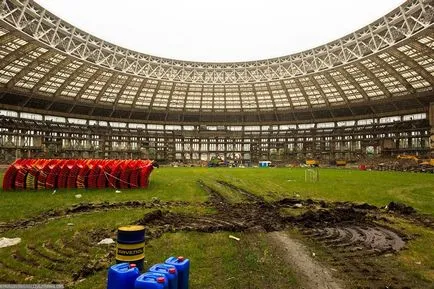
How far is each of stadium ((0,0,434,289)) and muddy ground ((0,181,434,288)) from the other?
58 millimetres

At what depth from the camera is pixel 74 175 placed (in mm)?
20172

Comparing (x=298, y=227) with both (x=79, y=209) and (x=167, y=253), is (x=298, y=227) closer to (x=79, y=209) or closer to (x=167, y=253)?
(x=167, y=253)

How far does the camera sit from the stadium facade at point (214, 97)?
4509 cm

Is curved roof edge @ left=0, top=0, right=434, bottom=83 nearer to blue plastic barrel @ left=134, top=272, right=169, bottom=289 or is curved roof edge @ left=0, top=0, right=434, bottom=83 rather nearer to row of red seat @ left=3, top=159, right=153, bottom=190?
row of red seat @ left=3, top=159, right=153, bottom=190

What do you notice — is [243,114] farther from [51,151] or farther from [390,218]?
[390,218]

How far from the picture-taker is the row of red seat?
19266 mm

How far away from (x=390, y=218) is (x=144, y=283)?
37.6ft

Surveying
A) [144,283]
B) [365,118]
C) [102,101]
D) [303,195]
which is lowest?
[303,195]

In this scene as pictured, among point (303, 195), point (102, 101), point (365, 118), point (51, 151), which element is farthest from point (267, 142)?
point (303, 195)

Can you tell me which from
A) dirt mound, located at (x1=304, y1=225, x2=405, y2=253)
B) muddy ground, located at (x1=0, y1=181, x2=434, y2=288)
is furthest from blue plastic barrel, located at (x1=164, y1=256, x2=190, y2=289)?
dirt mound, located at (x1=304, y1=225, x2=405, y2=253)

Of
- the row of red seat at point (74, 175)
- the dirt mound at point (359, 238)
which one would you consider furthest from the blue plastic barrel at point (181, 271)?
the row of red seat at point (74, 175)

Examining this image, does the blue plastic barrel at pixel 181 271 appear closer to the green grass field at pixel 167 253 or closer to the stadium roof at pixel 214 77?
the green grass field at pixel 167 253

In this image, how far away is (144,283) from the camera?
12.9 feet

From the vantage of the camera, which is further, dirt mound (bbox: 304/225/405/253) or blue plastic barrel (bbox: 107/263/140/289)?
dirt mound (bbox: 304/225/405/253)
